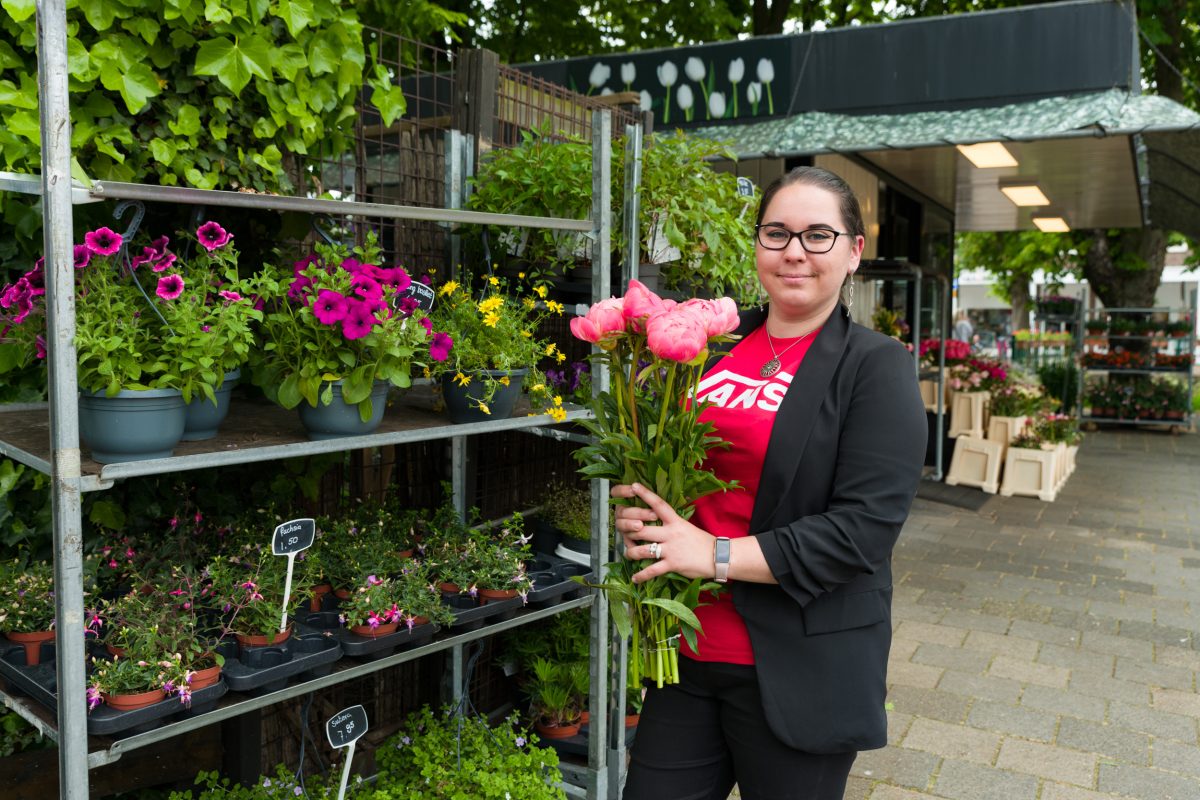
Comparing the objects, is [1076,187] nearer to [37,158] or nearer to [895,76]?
[895,76]

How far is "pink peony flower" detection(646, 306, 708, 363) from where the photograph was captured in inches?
65.2

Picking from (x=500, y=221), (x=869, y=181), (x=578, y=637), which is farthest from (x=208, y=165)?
(x=869, y=181)

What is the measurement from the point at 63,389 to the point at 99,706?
0.64 metres

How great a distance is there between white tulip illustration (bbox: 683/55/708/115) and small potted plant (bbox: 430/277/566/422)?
19.7 ft

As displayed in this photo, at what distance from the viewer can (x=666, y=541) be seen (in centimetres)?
178

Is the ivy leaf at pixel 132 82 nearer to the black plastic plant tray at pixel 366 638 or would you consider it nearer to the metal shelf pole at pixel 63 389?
the metal shelf pole at pixel 63 389

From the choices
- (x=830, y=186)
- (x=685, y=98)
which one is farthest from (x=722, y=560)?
(x=685, y=98)

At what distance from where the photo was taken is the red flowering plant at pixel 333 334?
218 cm

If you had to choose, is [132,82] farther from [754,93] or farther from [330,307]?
[754,93]

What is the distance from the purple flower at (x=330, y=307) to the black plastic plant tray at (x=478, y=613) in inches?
35.8

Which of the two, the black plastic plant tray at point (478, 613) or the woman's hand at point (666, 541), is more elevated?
the woman's hand at point (666, 541)

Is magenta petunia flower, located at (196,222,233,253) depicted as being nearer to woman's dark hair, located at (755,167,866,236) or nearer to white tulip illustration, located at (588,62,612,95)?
woman's dark hair, located at (755,167,866,236)

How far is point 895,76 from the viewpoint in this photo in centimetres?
778

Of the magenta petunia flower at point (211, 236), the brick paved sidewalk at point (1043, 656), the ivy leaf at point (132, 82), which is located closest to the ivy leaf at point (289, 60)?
the ivy leaf at point (132, 82)
